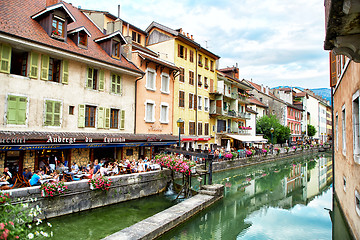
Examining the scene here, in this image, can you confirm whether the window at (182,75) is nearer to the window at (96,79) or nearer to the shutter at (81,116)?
the window at (96,79)

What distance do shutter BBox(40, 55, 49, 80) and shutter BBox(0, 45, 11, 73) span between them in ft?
5.30

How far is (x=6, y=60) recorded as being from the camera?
1222 cm

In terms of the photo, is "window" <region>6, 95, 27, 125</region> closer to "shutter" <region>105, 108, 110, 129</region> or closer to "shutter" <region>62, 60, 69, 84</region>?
"shutter" <region>62, 60, 69, 84</region>

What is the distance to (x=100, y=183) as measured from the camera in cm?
1147

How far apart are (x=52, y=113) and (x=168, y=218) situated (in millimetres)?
8920

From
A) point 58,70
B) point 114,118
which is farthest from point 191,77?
point 58,70

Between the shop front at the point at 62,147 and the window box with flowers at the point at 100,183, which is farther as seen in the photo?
the shop front at the point at 62,147

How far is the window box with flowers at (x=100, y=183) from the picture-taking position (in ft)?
37.1

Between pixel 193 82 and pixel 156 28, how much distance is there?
6993mm

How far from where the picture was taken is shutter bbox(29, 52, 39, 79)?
1322cm

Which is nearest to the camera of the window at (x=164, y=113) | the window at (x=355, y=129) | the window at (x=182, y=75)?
the window at (x=355, y=129)

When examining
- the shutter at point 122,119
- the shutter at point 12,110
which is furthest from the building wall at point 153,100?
the shutter at point 12,110

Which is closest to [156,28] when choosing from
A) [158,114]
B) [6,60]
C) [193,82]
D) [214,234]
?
[193,82]

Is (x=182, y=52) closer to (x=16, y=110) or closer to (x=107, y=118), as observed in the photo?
(x=107, y=118)
